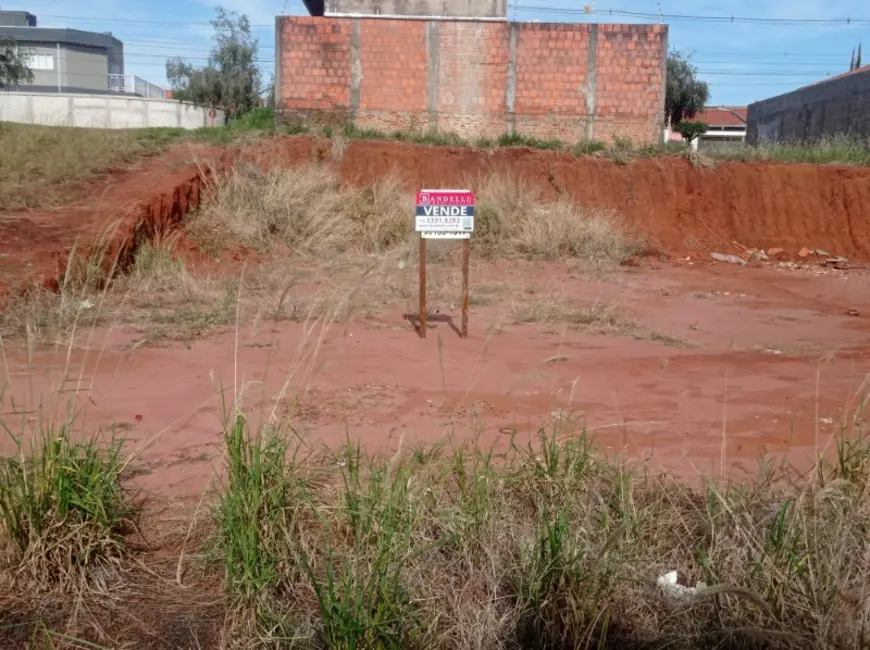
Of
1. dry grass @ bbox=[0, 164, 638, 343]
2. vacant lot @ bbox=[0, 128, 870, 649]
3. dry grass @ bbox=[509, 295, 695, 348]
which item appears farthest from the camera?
dry grass @ bbox=[0, 164, 638, 343]

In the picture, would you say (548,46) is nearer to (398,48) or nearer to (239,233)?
(398,48)

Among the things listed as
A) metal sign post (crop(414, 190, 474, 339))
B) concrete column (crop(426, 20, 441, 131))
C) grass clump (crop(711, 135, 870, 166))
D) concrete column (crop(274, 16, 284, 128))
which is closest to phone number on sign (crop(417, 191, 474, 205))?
metal sign post (crop(414, 190, 474, 339))

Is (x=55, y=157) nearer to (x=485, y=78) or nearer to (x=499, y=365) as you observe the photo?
(x=499, y=365)

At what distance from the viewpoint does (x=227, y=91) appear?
1348 inches

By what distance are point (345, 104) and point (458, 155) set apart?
174 inches

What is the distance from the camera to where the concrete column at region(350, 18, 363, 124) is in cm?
2016

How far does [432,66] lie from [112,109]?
60.1 ft

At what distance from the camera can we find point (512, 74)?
20.5m

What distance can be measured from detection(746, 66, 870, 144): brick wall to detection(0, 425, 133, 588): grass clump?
24.0 m

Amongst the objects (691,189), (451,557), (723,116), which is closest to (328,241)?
(691,189)

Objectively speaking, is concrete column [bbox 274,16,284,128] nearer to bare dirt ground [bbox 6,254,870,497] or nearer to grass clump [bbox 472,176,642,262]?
grass clump [bbox 472,176,642,262]

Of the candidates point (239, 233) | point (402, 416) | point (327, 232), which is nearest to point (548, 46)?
point (327, 232)

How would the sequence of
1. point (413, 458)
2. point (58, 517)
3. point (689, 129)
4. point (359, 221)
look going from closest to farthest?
point (58, 517)
point (413, 458)
point (359, 221)
point (689, 129)

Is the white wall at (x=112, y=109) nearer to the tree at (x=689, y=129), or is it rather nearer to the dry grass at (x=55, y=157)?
the dry grass at (x=55, y=157)
